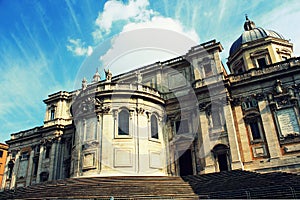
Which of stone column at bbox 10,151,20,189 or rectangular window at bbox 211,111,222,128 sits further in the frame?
stone column at bbox 10,151,20,189

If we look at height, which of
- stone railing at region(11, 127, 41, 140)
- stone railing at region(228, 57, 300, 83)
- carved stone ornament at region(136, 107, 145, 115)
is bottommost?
carved stone ornament at region(136, 107, 145, 115)

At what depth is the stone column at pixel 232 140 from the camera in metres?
20.8

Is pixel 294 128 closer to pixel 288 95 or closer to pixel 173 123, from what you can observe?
pixel 288 95

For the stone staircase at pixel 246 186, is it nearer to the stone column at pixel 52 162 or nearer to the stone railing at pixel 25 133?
the stone column at pixel 52 162

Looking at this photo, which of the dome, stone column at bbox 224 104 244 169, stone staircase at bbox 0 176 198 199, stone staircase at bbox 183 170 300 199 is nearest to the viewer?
stone staircase at bbox 183 170 300 199

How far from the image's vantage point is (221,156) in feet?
72.5

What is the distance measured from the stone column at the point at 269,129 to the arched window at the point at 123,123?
12510 mm

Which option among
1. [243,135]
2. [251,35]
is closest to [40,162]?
[243,135]

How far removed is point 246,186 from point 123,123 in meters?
12.6

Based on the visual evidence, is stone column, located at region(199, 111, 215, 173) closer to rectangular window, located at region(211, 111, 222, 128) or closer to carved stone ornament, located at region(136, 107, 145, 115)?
rectangular window, located at region(211, 111, 222, 128)

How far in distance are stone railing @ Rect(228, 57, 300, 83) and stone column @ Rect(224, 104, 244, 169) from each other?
3483mm

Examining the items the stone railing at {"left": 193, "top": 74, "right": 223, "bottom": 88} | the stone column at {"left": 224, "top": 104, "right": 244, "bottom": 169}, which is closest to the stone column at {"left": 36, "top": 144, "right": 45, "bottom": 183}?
the stone railing at {"left": 193, "top": 74, "right": 223, "bottom": 88}

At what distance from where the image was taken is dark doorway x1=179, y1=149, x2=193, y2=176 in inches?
934

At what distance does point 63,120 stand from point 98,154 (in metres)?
12.8
